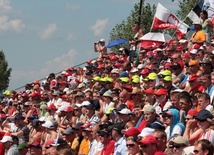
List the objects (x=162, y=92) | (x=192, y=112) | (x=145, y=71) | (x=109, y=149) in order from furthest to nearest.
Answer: (x=145, y=71)
(x=162, y=92)
(x=109, y=149)
(x=192, y=112)

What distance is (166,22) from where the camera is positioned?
22688 mm

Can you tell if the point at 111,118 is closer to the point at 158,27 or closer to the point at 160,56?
the point at 160,56

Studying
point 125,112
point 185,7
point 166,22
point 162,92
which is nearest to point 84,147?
point 125,112

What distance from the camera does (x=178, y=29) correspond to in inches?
893

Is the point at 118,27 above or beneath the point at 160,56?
above

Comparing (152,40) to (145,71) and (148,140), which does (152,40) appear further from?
(148,140)

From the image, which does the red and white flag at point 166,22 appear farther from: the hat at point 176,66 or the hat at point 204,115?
the hat at point 204,115

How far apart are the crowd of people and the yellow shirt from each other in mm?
22

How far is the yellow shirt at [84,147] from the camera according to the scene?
12549mm

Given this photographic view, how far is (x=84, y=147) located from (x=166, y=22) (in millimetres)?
10917

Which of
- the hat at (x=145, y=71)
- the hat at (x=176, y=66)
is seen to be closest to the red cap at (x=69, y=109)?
the hat at (x=145, y=71)

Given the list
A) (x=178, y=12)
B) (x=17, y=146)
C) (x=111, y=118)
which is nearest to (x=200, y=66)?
(x=111, y=118)

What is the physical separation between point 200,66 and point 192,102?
8.89 feet

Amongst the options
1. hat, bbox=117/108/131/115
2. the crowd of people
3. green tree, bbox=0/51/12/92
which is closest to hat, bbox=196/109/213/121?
the crowd of people
